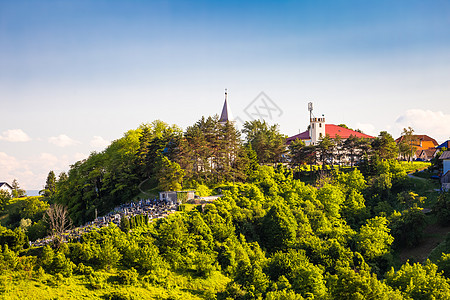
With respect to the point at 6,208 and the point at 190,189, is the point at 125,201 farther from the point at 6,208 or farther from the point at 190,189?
the point at 6,208

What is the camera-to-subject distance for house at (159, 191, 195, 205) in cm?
4775

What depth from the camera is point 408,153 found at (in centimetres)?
7719

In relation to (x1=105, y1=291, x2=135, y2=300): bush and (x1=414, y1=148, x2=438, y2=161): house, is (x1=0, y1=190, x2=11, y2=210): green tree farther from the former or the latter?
(x1=414, y1=148, x2=438, y2=161): house

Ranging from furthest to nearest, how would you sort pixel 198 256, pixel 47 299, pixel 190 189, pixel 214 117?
1. pixel 214 117
2. pixel 190 189
3. pixel 198 256
4. pixel 47 299

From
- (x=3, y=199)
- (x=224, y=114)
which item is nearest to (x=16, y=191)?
(x=3, y=199)

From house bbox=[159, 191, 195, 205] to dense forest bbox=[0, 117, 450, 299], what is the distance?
1.36 m

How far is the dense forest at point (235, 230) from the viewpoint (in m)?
30.3

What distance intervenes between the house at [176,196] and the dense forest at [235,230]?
1.36 m

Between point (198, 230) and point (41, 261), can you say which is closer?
point (41, 261)

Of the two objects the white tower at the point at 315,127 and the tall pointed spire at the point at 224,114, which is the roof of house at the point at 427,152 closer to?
the white tower at the point at 315,127

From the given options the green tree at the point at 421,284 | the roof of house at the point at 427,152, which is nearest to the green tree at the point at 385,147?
the roof of house at the point at 427,152

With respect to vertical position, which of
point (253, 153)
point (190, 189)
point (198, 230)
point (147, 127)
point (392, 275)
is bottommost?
point (392, 275)

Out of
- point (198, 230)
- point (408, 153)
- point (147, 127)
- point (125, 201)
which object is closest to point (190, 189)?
point (125, 201)

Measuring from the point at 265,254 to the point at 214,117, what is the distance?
1008 inches
